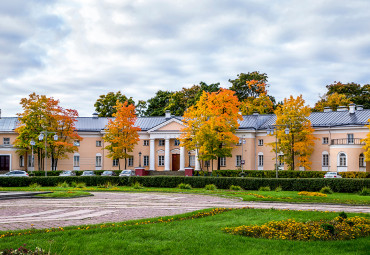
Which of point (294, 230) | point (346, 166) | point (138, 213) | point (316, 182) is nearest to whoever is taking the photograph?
point (294, 230)

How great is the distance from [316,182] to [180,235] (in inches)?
845

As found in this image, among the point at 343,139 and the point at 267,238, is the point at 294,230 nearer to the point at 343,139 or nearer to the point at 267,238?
the point at 267,238

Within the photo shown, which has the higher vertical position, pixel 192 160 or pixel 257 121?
pixel 257 121

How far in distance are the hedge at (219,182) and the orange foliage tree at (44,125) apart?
16.7 meters

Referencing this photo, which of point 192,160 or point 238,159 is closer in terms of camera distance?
point 238,159

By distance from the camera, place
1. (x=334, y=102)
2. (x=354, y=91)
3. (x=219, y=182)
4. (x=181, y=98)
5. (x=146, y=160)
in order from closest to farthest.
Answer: (x=219, y=182), (x=146, y=160), (x=334, y=102), (x=354, y=91), (x=181, y=98)

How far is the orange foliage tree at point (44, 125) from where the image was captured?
54.0 metres

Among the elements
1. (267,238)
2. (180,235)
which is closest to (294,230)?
(267,238)

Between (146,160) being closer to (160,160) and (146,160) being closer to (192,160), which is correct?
(160,160)

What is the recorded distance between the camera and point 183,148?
6009 cm

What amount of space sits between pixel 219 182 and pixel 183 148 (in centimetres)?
2695

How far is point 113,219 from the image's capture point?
1456 centimetres

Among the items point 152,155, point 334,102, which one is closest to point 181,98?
point 152,155

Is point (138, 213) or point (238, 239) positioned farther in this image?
point (138, 213)
